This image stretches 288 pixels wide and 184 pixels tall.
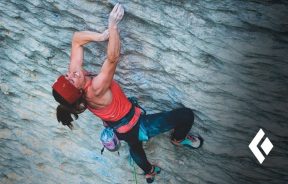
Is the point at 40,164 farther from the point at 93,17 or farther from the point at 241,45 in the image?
the point at 241,45

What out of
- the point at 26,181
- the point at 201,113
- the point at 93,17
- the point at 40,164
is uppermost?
the point at 93,17

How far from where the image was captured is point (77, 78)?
14.0 feet

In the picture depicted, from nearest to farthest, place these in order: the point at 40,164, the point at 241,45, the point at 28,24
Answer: the point at 241,45
the point at 28,24
the point at 40,164

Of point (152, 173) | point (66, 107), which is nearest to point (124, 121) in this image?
point (66, 107)

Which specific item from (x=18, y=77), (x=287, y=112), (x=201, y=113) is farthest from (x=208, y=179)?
(x=18, y=77)

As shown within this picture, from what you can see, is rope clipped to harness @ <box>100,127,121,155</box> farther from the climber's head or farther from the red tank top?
the climber's head

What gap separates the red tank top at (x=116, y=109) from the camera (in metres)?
4.53

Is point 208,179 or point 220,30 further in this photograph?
point 208,179

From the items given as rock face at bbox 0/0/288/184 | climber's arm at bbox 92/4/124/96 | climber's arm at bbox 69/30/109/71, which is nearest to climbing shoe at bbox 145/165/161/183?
rock face at bbox 0/0/288/184

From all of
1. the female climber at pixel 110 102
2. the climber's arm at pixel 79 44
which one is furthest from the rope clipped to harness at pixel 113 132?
the climber's arm at pixel 79 44

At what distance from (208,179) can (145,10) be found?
309 cm

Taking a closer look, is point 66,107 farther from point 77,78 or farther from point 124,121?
point 124,121

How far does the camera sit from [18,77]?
6184mm

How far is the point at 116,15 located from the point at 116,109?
1227mm
